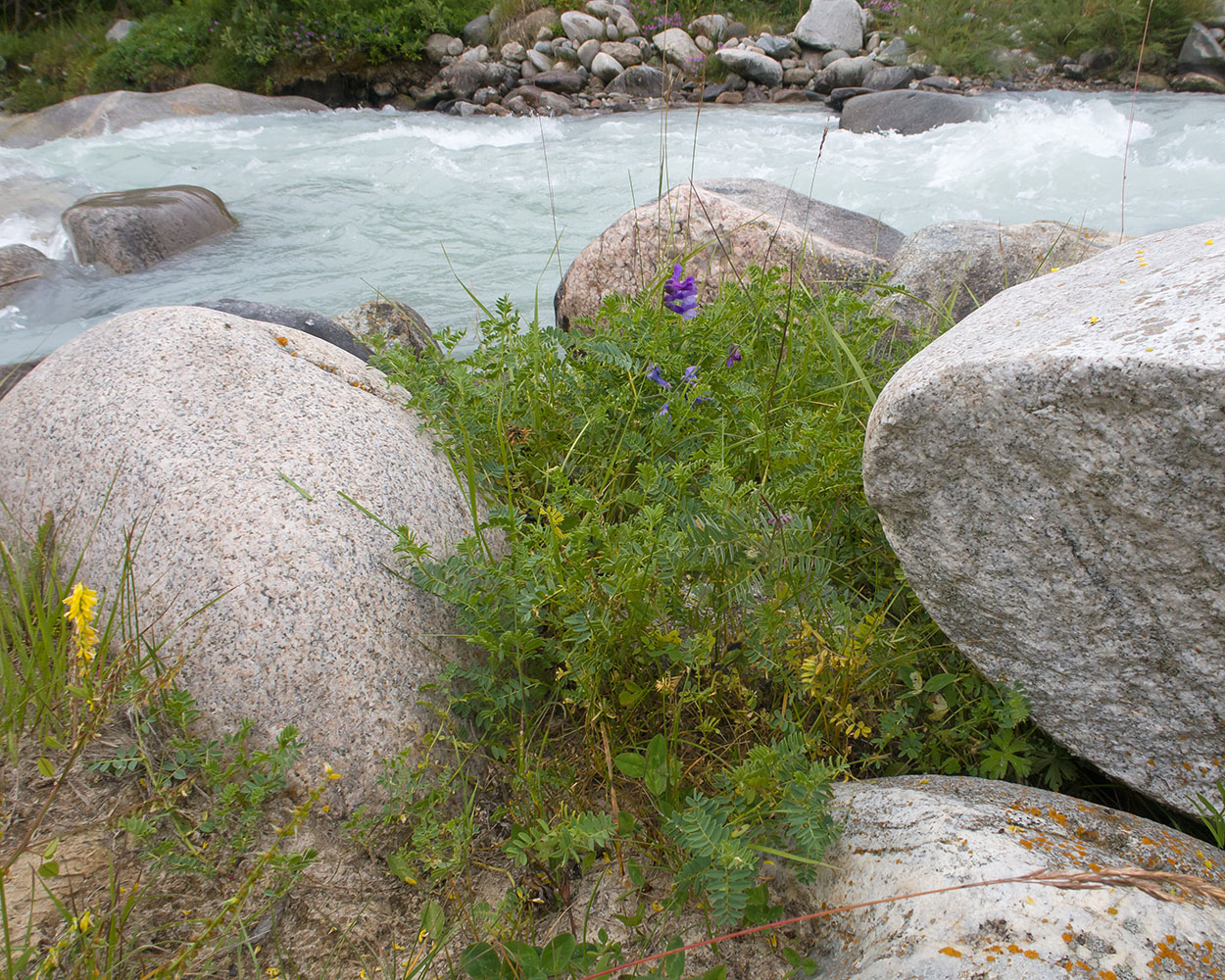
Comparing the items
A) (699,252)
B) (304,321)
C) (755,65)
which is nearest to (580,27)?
(755,65)

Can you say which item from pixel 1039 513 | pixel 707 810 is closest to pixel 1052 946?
pixel 707 810

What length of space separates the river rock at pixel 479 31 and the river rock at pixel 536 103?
266 centimetres

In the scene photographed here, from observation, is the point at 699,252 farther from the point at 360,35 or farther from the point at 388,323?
the point at 360,35

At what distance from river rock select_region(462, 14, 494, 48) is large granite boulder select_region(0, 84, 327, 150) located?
376cm

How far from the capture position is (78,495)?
236cm

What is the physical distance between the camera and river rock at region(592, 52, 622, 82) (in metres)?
15.3

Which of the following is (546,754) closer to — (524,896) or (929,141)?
(524,896)

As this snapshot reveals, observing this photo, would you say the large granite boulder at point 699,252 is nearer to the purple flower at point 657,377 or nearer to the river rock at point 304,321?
the river rock at point 304,321

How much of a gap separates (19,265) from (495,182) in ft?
16.8

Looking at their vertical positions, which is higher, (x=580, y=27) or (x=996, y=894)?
(x=580, y=27)

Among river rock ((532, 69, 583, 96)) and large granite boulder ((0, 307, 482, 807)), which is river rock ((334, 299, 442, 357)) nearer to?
large granite boulder ((0, 307, 482, 807))

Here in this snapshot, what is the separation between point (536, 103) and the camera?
13852 mm

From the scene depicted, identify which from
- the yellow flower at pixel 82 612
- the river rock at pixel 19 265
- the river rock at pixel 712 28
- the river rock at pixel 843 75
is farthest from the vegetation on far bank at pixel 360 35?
the yellow flower at pixel 82 612

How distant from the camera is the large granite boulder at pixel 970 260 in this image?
4.20m
